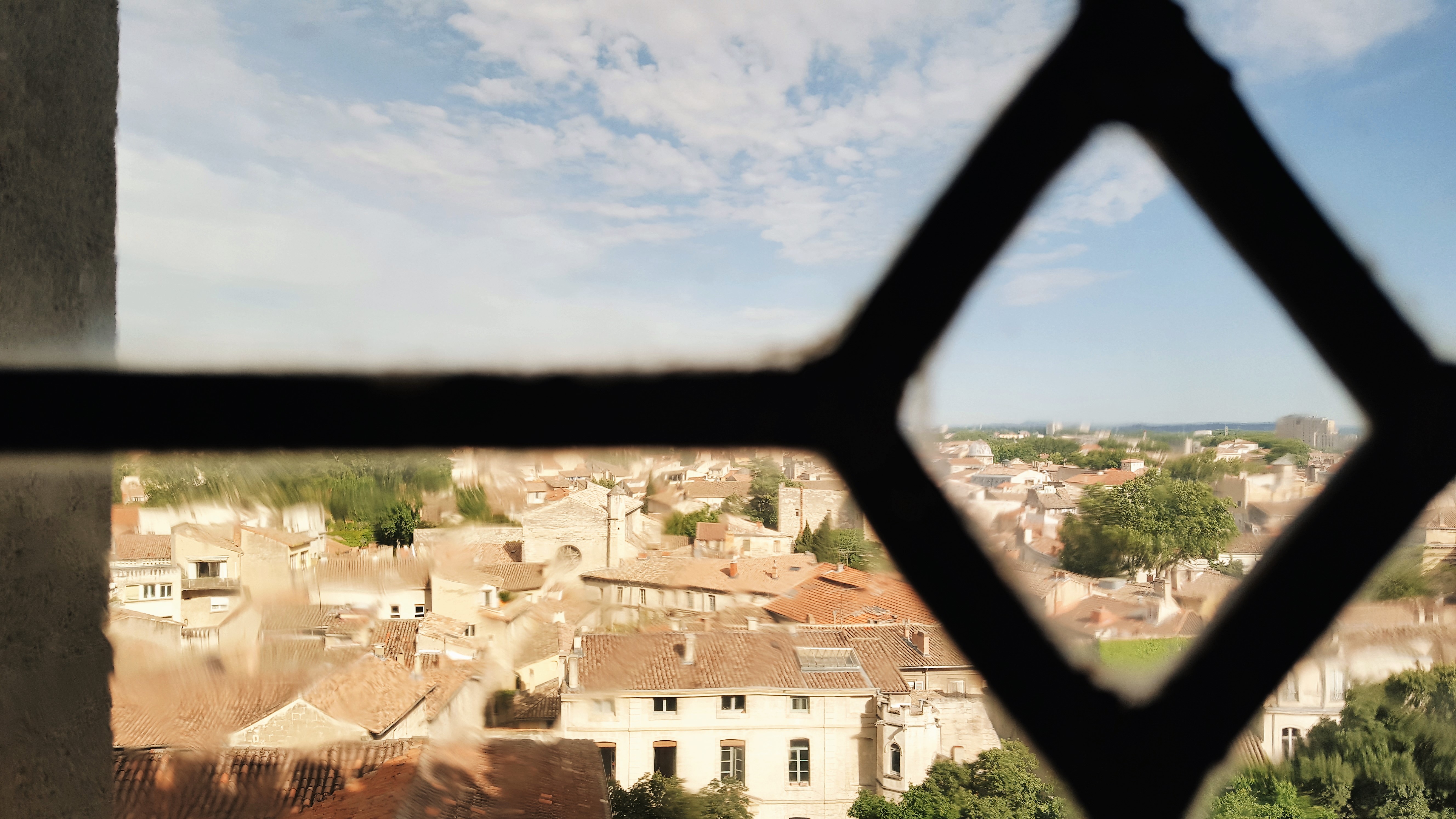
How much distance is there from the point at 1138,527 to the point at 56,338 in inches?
35.2

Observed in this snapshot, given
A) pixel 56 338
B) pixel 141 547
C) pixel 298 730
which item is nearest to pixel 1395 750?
pixel 298 730

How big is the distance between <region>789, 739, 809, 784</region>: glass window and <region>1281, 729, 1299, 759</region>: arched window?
1.28 ft

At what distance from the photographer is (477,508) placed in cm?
52

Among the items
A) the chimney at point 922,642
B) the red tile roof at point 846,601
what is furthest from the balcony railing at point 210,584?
the chimney at point 922,642

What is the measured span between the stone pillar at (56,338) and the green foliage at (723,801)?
1.75 feet

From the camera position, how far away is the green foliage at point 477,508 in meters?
0.50

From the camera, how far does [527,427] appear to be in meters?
0.32

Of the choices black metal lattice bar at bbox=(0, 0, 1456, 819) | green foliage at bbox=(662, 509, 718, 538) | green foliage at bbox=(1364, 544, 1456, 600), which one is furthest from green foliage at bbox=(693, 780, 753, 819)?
green foliage at bbox=(1364, 544, 1456, 600)

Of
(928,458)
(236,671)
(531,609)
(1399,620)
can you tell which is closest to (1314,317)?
(928,458)

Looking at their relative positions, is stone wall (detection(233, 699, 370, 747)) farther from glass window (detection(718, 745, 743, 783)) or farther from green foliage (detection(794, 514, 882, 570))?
green foliage (detection(794, 514, 882, 570))

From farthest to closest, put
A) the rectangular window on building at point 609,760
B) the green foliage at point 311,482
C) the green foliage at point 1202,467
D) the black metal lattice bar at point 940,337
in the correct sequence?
the rectangular window on building at point 609,760 → the green foliage at point 1202,467 → the green foliage at point 311,482 → the black metal lattice bar at point 940,337

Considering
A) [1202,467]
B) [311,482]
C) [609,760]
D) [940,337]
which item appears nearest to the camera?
[940,337]

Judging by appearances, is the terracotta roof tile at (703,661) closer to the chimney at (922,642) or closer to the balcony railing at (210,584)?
the chimney at (922,642)

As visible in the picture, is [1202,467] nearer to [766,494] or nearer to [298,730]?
[766,494]
